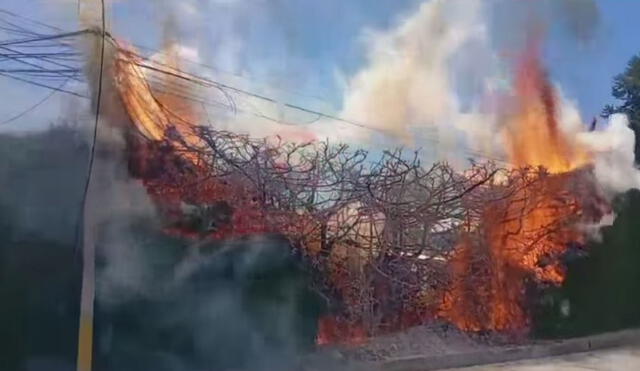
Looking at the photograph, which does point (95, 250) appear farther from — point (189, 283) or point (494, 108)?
point (494, 108)

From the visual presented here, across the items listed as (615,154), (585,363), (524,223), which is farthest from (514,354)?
(615,154)

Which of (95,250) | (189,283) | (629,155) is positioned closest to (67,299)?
(95,250)

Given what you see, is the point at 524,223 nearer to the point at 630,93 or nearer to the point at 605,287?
the point at 605,287

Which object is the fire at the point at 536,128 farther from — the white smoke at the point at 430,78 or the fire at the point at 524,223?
the white smoke at the point at 430,78

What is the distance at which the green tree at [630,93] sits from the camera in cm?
977

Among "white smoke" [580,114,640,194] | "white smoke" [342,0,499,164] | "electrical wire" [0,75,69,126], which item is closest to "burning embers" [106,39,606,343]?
"white smoke" [580,114,640,194]

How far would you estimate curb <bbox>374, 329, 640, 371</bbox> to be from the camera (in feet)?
25.7

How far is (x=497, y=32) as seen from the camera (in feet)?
28.9

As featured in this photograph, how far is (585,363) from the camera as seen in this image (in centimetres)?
906

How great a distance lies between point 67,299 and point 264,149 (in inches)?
85.1

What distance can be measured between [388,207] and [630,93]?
4.08 m

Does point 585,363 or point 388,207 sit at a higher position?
point 388,207

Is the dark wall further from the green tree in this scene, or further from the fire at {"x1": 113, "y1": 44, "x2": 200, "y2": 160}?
the fire at {"x1": 113, "y1": 44, "x2": 200, "y2": 160}

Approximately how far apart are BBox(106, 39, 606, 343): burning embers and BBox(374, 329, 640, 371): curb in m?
0.30
